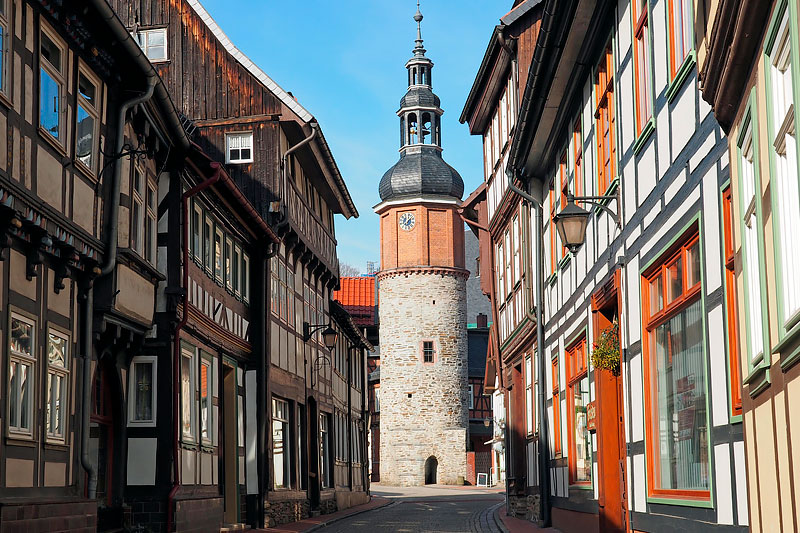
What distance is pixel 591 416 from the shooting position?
14.1 m

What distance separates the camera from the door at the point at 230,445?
20.2 metres

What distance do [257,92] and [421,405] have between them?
35.4 m

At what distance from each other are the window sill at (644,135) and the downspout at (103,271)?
5932 mm

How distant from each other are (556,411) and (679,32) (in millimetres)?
10157

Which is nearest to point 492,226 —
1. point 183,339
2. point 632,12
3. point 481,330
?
point 183,339

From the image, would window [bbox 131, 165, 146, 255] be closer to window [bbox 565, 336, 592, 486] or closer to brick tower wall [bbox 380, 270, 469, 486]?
window [bbox 565, 336, 592, 486]

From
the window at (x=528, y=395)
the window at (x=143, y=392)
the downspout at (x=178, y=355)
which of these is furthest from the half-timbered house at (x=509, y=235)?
the window at (x=143, y=392)

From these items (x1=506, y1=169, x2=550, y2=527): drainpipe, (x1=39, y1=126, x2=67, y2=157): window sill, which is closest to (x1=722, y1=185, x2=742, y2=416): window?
(x1=39, y1=126, x2=67, y2=157): window sill

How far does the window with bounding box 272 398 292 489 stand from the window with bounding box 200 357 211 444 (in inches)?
169

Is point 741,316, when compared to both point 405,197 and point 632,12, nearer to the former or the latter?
point 632,12

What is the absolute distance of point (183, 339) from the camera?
16344 millimetres

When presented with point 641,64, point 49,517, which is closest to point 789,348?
point 641,64

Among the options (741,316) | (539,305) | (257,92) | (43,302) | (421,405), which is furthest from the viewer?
(421,405)

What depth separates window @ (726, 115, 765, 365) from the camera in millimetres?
6066
